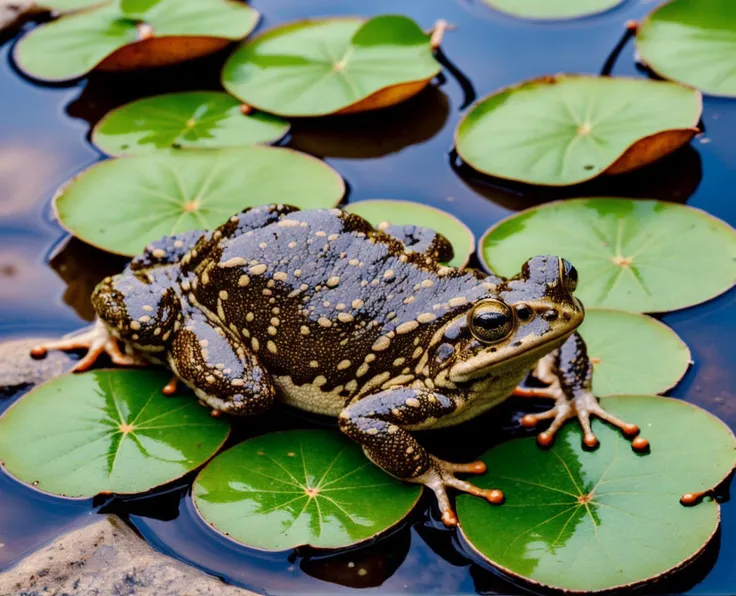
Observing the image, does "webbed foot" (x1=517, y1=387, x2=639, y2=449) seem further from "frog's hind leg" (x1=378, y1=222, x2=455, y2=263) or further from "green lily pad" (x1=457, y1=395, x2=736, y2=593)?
"frog's hind leg" (x1=378, y1=222, x2=455, y2=263)

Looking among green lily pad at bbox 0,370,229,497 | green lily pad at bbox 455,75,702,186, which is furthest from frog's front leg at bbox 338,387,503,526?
green lily pad at bbox 455,75,702,186

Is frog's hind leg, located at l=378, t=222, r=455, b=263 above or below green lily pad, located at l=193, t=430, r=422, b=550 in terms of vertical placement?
above

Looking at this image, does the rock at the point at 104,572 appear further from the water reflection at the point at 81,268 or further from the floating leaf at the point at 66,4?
the floating leaf at the point at 66,4

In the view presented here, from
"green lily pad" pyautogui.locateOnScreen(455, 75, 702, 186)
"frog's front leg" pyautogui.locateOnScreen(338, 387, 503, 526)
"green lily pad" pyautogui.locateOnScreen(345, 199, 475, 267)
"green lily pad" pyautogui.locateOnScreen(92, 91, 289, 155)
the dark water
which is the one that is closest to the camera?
the dark water

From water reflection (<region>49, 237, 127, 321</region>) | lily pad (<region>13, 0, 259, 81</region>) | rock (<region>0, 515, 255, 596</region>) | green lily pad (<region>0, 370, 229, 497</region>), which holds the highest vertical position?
lily pad (<region>13, 0, 259, 81</region>)

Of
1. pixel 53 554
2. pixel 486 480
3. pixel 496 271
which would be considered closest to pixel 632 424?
pixel 486 480

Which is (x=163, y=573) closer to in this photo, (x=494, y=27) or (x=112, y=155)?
(x=112, y=155)

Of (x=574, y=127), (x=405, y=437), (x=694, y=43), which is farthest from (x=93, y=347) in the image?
(x=694, y=43)

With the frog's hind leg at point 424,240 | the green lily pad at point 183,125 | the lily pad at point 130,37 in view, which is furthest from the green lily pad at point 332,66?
the frog's hind leg at point 424,240
